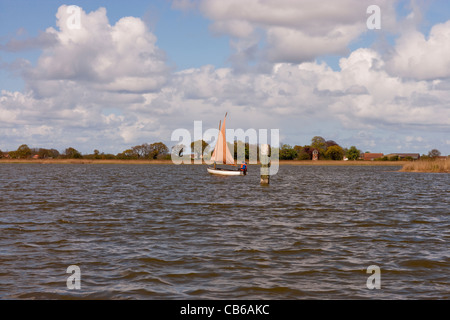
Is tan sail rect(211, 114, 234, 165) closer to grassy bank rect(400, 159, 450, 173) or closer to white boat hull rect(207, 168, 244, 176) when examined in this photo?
white boat hull rect(207, 168, 244, 176)

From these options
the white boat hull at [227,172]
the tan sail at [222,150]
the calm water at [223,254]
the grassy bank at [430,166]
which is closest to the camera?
the calm water at [223,254]

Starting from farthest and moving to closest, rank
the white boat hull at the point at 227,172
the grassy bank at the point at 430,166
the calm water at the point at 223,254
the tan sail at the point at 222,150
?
the grassy bank at the point at 430,166 → the white boat hull at the point at 227,172 → the tan sail at the point at 222,150 → the calm water at the point at 223,254

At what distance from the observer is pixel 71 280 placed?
1054 centimetres

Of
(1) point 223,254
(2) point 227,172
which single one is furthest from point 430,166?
(1) point 223,254

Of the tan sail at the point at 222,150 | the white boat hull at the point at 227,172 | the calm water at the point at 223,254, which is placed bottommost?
the calm water at the point at 223,254

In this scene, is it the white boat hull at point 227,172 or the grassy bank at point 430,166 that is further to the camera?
the grassy bank at point 430,166

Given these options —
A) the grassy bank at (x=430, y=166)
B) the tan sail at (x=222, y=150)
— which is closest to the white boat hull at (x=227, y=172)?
the tan sail at (x=222, y=150)

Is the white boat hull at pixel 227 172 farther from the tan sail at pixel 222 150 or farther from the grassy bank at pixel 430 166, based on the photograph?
the grassy bank at pixel 430 166

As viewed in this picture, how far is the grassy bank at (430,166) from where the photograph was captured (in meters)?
79.5

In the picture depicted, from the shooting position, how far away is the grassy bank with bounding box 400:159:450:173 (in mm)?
79500

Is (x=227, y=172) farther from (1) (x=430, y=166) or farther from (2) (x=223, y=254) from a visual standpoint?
(2) (x=223, y=254)

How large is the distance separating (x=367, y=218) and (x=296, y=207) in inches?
225

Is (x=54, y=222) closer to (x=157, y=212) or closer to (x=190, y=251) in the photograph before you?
(x=157, y=212)
